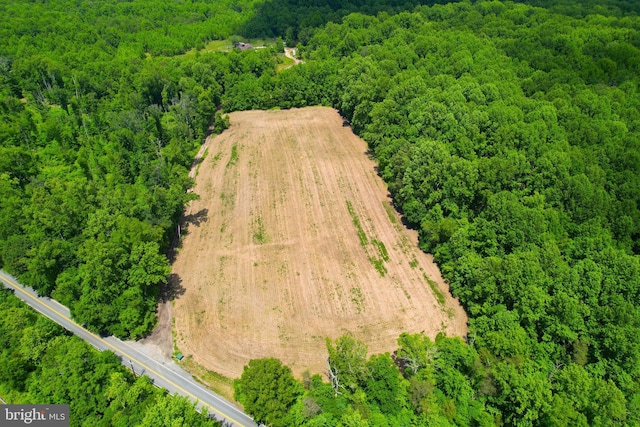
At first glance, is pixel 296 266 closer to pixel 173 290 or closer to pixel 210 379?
pixel 173 290

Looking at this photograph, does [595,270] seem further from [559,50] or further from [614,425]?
[559,50]

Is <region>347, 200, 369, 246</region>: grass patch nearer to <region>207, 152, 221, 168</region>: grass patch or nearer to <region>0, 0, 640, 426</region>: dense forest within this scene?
<region>0, 0, 640, 426</region>: dense forest

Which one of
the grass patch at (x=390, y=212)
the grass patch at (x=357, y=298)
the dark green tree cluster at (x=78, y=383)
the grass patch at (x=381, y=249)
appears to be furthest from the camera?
the grass patch at (x=390, y=212)

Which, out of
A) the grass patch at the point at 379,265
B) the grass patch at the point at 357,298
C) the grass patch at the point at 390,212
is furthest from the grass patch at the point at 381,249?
the grass patch at the point at 357,298

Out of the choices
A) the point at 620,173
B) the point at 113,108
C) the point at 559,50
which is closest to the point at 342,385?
the point at 620,173

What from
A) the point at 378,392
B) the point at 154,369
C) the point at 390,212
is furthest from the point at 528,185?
the point at 154,369

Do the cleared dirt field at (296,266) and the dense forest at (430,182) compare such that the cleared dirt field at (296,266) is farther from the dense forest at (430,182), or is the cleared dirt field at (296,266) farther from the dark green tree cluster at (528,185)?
Result: the dark green tree cluster at (528,185)

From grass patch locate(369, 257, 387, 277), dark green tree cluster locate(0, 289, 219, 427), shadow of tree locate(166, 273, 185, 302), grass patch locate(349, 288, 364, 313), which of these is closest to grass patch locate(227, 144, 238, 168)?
shadow of tree locate(166, 273, 185, 302)
